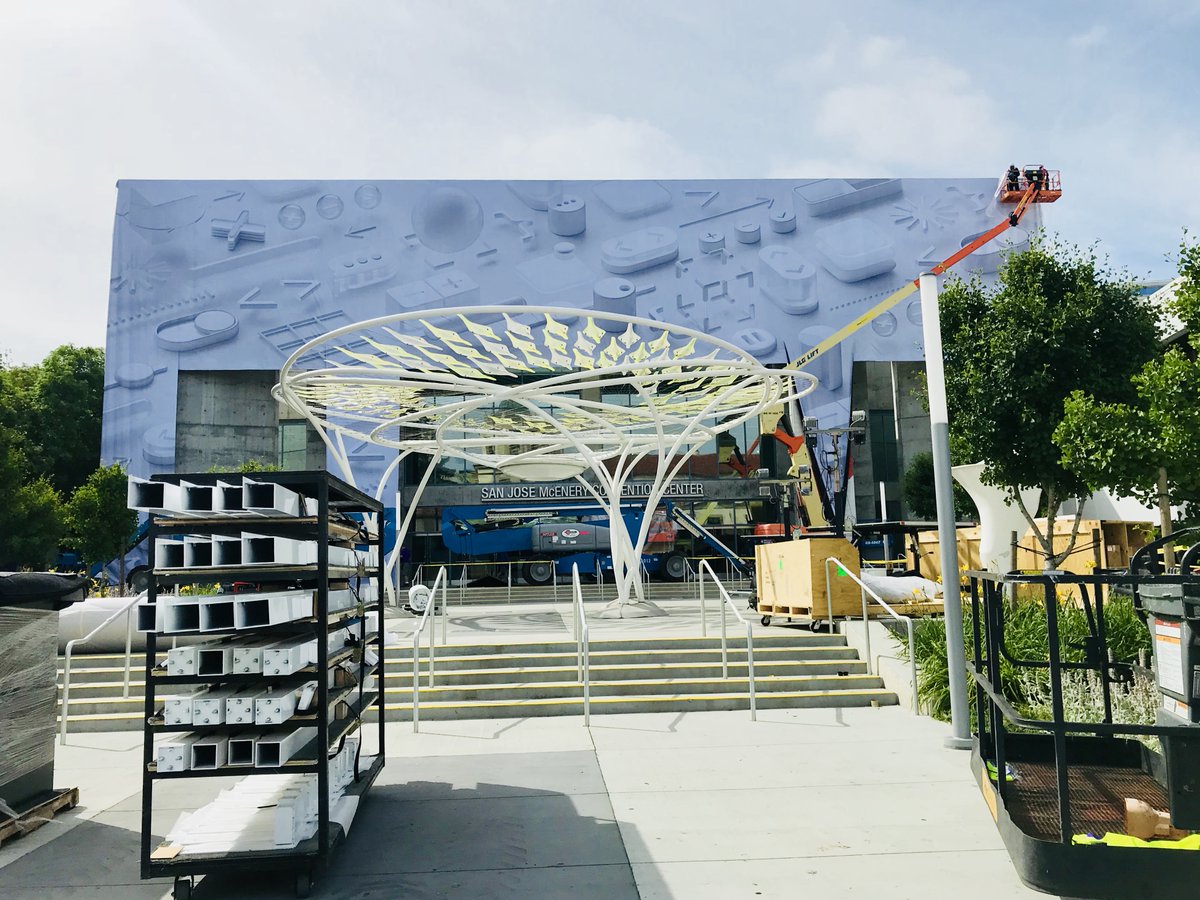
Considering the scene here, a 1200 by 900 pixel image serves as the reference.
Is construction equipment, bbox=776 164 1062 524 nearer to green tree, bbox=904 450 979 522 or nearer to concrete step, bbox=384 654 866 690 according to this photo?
green tree, bbox=904 450 979 522

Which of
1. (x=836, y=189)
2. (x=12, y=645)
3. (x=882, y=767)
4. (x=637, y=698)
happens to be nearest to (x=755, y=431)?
(x=836, y=189)

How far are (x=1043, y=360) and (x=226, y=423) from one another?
1576 inches

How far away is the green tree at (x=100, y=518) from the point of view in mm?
29406

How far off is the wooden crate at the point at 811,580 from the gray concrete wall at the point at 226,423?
3382cm

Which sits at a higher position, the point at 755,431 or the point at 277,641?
the point at 755,431

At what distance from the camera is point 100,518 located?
29.6 m

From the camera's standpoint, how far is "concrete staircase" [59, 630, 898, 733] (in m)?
10.7

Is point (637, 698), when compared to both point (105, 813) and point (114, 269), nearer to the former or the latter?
point (105, 813)

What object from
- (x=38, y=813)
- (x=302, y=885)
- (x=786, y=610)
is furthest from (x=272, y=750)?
(x=786, y=610)

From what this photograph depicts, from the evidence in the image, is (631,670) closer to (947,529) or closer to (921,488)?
(947,529)

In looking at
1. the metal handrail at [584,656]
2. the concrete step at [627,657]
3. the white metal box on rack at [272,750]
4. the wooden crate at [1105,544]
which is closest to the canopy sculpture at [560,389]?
the metal handrail at [584,656]

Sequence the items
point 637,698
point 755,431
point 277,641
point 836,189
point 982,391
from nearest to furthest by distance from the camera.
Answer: point 277,641 < point 637,698 < point 982,391 < point 755,431 < point 836,189

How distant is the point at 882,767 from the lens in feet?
25.0

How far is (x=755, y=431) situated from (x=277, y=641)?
37588mm
